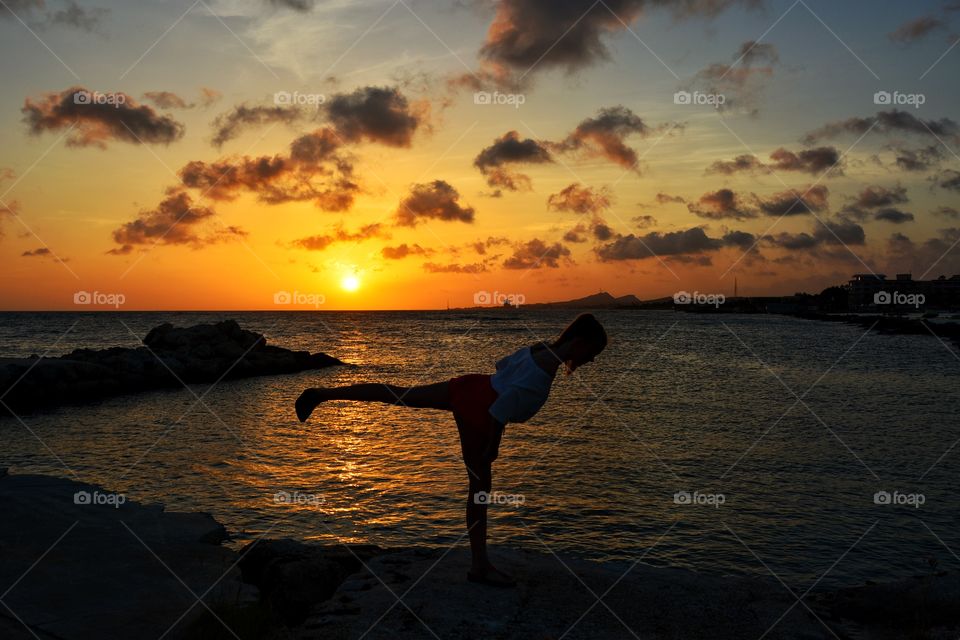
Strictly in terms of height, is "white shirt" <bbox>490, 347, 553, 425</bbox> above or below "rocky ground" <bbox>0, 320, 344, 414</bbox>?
below

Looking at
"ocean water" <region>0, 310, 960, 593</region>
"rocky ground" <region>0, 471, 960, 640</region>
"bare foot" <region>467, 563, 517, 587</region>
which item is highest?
"ocean water" <region>0, 310, 960, 593</region>

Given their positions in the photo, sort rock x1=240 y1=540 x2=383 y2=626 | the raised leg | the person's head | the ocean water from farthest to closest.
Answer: the ocean water
rock x1=240 y1=540 x2=383 y2=626
the raised leg
the person's head

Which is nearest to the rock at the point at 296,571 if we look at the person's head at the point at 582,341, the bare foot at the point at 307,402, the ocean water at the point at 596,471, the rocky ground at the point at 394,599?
the rocky ground at the point at 394,599

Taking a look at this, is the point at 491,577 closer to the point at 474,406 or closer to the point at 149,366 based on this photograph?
the point at 474,406

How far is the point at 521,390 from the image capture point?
624 cm

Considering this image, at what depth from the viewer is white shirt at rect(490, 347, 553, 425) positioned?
20.4ft

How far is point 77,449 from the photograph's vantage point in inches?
744

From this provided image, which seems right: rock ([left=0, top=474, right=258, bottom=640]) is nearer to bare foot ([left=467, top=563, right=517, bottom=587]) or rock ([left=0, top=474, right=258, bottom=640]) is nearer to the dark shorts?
bare foot ([left=467, top=563, right=517, bottom=587])

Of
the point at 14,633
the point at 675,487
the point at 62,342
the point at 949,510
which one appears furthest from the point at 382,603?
the point at 62,342

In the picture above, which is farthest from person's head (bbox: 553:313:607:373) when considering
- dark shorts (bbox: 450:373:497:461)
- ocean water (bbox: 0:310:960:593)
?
ocean water (bbox: 0:310:960:593)

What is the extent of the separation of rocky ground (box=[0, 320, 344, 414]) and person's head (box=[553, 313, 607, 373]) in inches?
1065

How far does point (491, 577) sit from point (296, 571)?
7.21 feet

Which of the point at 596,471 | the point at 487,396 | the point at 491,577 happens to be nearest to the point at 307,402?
the point at 487,396

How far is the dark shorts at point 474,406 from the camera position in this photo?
6.50 metres
